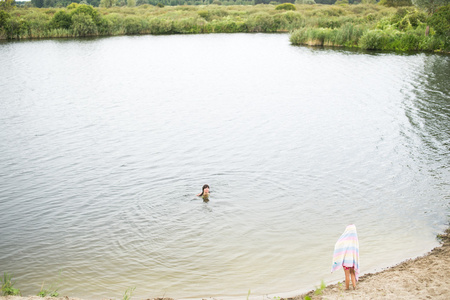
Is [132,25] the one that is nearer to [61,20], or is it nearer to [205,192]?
[61,20]

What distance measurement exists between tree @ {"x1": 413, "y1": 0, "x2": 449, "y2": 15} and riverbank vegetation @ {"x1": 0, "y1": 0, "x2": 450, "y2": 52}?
93cm

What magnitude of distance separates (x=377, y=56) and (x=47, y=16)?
55.6 m

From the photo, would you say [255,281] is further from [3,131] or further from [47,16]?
[47,16]

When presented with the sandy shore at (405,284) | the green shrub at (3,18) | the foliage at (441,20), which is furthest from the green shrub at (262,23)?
the sandy shore at (405,284)

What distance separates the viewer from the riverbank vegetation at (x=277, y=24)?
5016cm

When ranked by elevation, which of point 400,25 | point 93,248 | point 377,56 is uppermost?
point 400,25

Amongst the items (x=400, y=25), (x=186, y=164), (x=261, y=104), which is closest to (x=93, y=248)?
(x=186, y=164)

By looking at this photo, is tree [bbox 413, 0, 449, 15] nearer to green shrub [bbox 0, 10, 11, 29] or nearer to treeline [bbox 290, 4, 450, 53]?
treeline [bbox 290, 4, 450, 53]

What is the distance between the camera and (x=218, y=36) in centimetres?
7431

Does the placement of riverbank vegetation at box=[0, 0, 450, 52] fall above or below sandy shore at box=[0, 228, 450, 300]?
above

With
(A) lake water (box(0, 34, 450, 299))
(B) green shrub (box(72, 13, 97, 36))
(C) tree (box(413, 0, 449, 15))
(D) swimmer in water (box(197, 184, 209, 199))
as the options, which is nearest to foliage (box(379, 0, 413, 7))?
(C) tree (box(413, 0, 449, 15))

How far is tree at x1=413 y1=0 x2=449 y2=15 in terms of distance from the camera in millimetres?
48537

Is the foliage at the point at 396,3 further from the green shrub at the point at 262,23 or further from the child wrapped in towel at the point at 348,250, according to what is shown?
the child wrapped in towel at the point at 348,250

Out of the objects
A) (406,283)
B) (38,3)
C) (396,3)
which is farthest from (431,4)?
(38,3)
